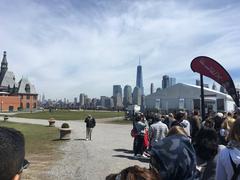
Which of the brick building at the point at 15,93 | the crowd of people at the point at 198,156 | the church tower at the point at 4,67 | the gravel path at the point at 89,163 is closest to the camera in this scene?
the crowd of people at the point at 198,156

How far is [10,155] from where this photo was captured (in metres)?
2.10

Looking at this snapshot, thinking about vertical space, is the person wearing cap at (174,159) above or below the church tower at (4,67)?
below

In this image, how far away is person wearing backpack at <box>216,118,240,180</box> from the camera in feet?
14.3

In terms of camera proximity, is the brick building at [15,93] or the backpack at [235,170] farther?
the brick building at [15,93]

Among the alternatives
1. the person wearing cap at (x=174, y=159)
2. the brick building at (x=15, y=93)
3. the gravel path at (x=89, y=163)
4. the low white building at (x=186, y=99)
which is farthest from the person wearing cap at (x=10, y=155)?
the brick building at (x=15, y=93)

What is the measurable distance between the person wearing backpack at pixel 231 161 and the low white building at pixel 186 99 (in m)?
31.9

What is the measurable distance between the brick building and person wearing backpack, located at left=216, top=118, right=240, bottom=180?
14697cm

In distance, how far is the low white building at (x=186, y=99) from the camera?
36938 millimetres

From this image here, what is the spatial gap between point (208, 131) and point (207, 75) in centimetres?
715

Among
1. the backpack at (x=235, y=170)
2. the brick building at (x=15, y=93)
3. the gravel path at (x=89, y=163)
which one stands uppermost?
the brick building at (x=15, y=93)

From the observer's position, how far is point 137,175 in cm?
248

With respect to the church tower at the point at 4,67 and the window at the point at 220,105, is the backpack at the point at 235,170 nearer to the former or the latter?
the window at the point at 220,105

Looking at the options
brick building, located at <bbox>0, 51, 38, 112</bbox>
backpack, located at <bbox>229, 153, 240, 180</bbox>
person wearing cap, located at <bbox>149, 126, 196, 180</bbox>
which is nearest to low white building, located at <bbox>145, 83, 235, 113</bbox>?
person wearing cap, located at <bbox>149, 126, 196, 180</bbox>

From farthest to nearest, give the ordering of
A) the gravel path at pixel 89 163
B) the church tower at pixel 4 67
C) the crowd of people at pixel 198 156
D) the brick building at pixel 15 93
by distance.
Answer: the church tower at pixel 4 67
the brick building at pixel 15 93
the gravel path at pixel 89 163
the crowd of people at pixel 198 156
